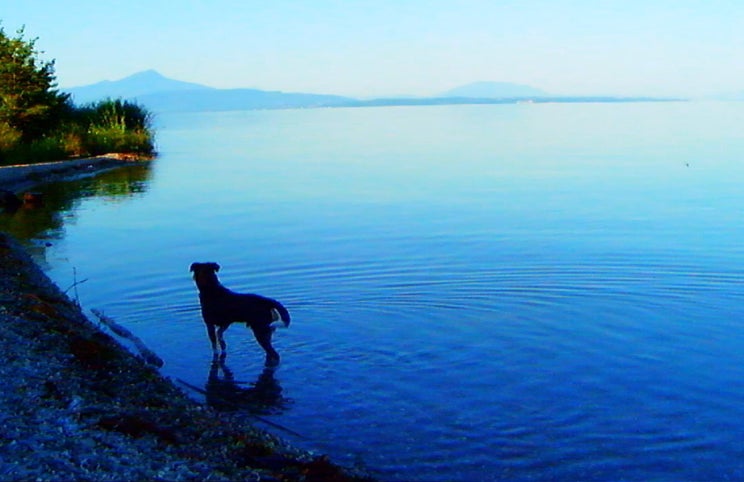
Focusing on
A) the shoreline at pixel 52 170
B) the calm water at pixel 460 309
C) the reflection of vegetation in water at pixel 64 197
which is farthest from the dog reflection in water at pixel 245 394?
the shoreline at pixel 52 170

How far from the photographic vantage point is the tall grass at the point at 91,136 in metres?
39.7

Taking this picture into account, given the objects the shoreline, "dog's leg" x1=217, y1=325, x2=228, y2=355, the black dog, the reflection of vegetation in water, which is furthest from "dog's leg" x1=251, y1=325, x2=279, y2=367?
the shoreline

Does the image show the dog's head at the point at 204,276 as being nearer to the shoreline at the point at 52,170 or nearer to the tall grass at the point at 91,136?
Answer: the shoreline at the point at 52,170

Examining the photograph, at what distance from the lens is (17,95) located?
140 ft

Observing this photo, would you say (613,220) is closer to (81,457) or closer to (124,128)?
(81,457)

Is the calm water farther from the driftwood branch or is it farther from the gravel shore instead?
the gravel shore

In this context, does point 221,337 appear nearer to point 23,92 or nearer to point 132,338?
point 132,338

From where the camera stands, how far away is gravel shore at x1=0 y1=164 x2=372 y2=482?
6.75 metres

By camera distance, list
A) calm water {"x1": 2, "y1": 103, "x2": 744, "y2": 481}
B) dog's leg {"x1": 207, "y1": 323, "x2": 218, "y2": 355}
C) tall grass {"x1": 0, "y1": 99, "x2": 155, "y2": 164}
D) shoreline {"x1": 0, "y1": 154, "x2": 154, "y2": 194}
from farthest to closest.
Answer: tall grass {"x1": 0, "y1": 99, "x2": 155, "y2": 164} → shoreline {"x1": 0, "y1": 154, "x2": 154, "y2": 194} → dog's leg {"x1": 207, "y1": 323, "x2": 218, "y2": 355} → calm water {"x1": 2, "y1": 103, "x2": 744, "y2": 481}

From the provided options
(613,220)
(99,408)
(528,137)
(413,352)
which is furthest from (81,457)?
→ (528,137)

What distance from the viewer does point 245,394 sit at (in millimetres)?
10492

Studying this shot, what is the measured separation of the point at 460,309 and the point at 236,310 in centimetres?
434

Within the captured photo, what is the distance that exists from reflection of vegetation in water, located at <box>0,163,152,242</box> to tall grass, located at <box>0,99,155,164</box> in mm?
2508

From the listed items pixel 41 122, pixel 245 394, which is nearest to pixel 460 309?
pixel 245 394
